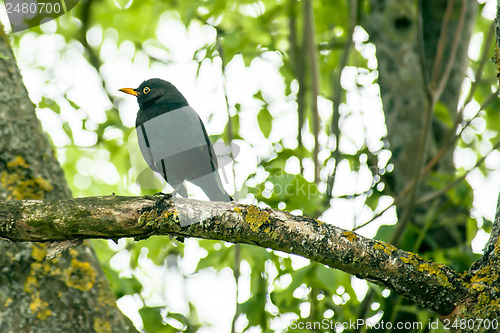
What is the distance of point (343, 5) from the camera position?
15.6 ft

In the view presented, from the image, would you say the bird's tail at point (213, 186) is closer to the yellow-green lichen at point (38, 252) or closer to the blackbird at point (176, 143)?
the blackbird at point (176, 143)

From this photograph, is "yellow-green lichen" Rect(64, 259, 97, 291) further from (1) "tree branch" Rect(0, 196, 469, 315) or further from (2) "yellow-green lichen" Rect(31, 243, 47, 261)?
(1) "tree branch" Rect(0, 196, 469, 315)

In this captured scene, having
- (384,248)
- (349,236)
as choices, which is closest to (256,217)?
(349,236)

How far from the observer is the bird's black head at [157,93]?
444 cm

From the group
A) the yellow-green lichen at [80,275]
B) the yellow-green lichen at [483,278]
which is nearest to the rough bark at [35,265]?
the yellow-green lichen at [80,275]

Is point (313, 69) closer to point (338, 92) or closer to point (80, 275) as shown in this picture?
point (338, 92)

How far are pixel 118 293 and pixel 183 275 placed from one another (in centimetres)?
56

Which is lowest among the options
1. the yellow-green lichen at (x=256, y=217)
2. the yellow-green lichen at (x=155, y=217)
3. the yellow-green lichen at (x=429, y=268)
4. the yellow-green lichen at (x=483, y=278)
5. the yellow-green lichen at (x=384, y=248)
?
the yellow-green lichen at (x=483, y=278)

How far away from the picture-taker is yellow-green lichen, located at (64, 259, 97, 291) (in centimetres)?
319

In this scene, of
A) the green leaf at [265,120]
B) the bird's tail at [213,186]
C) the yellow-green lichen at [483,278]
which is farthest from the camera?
the green leaf at [265,120]

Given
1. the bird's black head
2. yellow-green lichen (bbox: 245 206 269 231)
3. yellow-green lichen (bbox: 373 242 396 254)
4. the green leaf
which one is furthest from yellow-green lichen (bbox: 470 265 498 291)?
the bird's black head

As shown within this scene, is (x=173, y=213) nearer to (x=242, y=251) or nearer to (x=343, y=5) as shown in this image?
(x=242, y=251)

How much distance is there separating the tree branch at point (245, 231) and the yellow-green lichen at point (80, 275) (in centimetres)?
79

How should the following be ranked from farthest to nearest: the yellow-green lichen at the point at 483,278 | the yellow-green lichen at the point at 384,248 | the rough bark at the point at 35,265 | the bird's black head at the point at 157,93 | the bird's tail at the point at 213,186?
the bird's black head at the point at 157,93
the bird's tail at the point at 213,186
the rough bark at the point at 35,265
the yellow-green lichen at the point at 384,248
the yellow-green lichen at the point at 483,278
